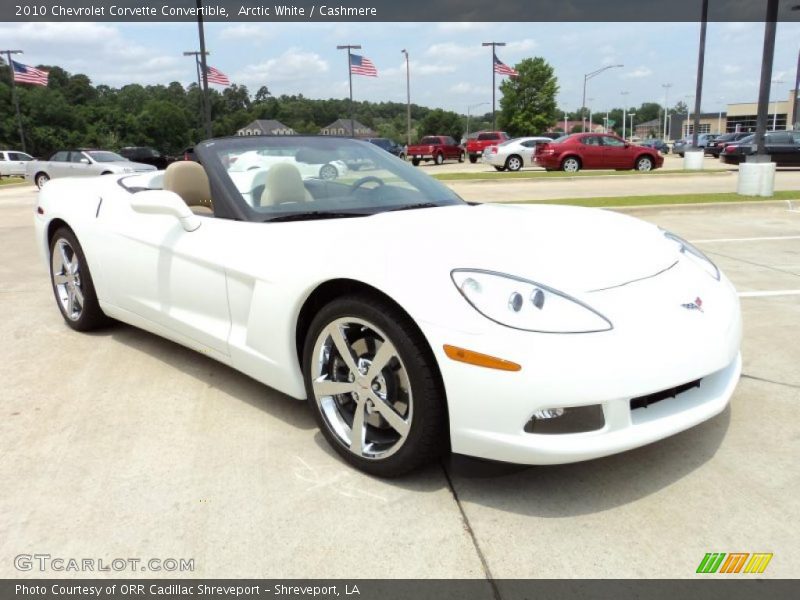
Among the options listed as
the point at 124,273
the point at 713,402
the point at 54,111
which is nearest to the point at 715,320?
the point at 713,402

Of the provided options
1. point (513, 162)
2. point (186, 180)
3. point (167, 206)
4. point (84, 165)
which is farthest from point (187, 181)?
point (513, 162)

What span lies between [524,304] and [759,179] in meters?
11.7

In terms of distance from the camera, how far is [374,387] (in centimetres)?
248

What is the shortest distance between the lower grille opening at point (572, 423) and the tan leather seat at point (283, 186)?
67.3 inches

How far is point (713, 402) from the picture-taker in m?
2.42

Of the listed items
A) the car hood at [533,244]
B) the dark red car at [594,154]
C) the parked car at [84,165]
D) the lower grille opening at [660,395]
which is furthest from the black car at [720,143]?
the lower grille opening at [660,395]

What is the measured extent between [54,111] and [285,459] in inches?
3072

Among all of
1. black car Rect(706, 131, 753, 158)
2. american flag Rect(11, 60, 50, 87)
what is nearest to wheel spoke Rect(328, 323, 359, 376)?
american flag Rect(11, 60, 50, 87)

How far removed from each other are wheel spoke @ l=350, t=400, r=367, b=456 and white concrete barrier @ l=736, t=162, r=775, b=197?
1177cm

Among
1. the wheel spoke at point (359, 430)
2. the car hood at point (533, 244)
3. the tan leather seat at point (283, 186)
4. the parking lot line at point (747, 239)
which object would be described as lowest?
the parking lot line at point (747, 239)

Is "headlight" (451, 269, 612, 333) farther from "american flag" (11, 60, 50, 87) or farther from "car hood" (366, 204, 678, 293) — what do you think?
"american flag" (11, 60, 50, 87)

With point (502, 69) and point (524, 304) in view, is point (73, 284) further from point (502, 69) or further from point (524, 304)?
point (502, 69)

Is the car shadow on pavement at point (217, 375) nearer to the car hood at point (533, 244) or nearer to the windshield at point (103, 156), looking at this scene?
the car hood at point (533, 244)

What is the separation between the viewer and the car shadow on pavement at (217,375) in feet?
10.6
